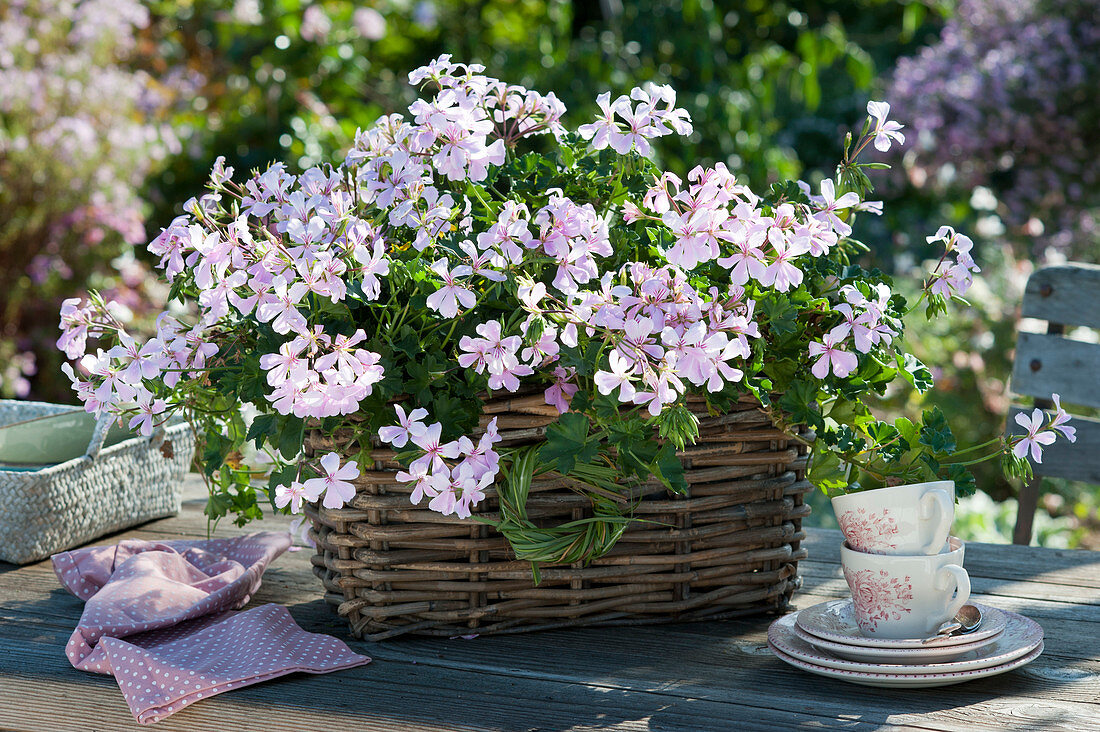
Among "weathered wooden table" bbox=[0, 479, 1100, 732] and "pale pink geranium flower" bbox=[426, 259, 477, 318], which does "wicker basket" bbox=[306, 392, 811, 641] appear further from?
"pale pink geranium flower" bbox=[426, 259, 477, 318]

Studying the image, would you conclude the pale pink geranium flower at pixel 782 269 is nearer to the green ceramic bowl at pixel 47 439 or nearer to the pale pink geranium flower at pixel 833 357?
the pale pink geranium flower at pixel 833 357

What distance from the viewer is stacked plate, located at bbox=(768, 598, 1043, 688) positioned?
0.90 m

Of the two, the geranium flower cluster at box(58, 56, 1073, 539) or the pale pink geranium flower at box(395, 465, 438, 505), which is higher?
the geranium flower cluster at box(58, 56, 1073, 539)

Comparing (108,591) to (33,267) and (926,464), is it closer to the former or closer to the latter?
(926,464)

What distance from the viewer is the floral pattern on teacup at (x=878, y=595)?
94 cm

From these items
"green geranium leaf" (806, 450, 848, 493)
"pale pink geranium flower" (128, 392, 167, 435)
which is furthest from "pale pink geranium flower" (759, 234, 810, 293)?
"pale pink geranium flower" (128, 392, 167, 435)

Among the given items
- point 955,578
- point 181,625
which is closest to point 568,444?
point 955,578

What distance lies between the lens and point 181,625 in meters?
1.09

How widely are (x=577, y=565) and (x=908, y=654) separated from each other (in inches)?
13.0

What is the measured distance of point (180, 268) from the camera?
3.17 feet

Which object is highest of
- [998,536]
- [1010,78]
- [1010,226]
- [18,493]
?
[1010,78]

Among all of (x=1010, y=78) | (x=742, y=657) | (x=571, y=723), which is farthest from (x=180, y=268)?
(x=1010, y=78)

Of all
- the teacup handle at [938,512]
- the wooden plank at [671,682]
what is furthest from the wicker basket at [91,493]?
the teacup handle at [938,512]

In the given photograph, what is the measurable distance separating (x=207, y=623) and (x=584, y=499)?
1.44 feet
